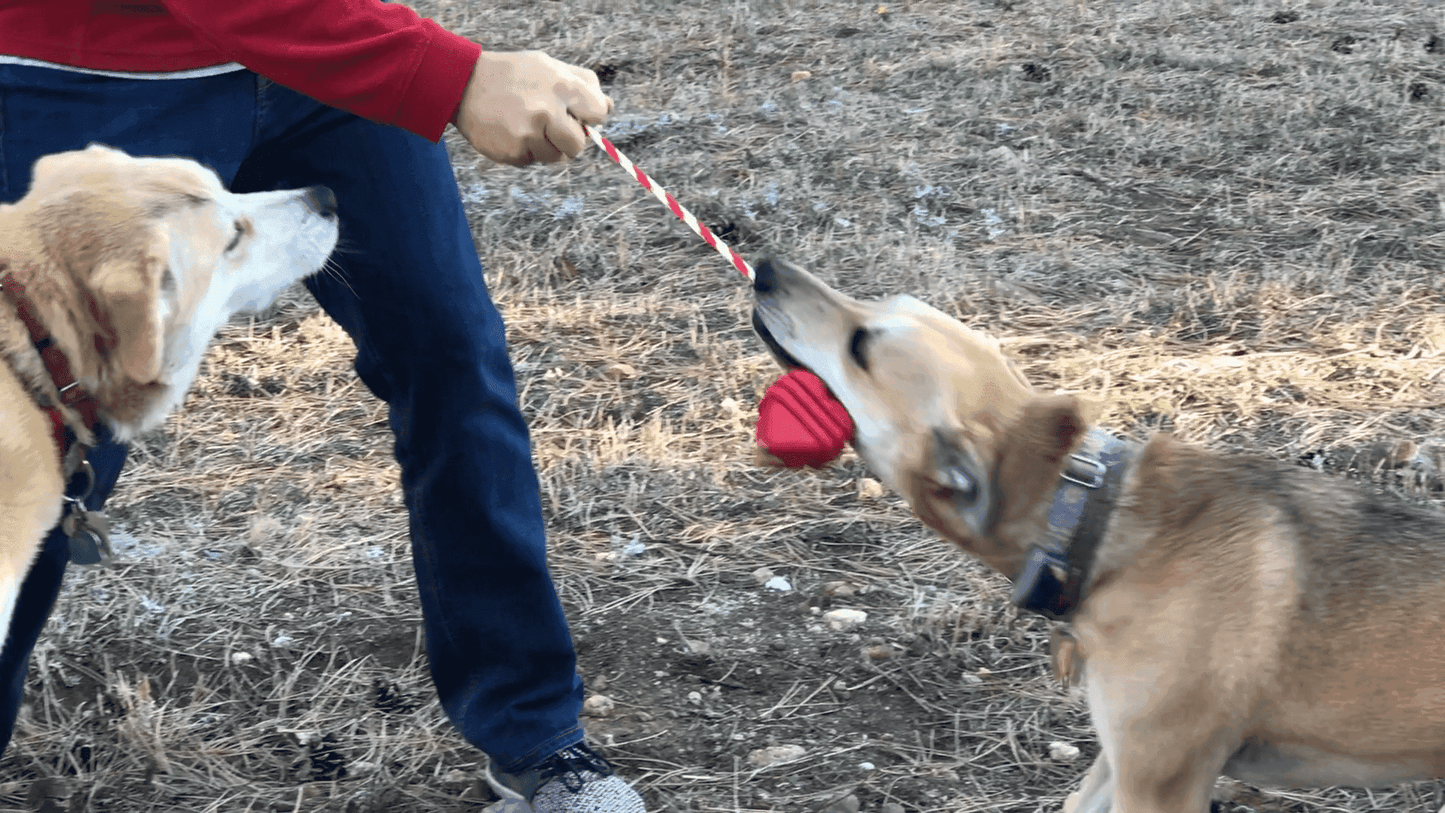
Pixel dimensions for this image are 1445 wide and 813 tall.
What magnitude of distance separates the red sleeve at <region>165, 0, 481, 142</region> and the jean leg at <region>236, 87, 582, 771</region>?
0.24 m

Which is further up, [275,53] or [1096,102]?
[275,53]

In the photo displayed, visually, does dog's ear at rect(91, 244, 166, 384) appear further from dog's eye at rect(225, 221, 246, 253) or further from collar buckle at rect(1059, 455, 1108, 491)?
collar buckle at rect(1059, 455, 1108, 491)

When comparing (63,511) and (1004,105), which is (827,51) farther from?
(63,511)

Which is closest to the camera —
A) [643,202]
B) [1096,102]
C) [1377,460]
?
[1377,460]

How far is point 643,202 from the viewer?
579 centimetres

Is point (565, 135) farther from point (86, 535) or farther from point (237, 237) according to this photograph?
point (86, 535)

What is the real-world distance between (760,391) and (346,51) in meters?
2.35

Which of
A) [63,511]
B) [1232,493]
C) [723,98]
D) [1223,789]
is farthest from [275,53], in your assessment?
[723,98]

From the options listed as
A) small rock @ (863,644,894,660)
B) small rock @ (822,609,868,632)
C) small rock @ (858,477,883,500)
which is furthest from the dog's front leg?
small rock @ (858,477,883,500)

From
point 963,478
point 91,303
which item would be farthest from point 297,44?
point 963,478

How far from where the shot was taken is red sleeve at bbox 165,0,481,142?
213 centimetres

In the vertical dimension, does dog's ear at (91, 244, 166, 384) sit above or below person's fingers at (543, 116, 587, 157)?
below

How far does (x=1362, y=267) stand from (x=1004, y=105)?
221 cm

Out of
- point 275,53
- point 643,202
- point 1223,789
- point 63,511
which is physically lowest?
→ point 643,202
